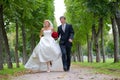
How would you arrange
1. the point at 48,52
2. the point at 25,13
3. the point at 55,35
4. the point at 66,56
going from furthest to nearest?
1. the point at 25,13
2. the point at 55,35
3. the point at 48,52
4. the point at 66,56

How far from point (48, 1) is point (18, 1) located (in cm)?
2233

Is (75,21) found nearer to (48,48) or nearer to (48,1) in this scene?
(48,1)

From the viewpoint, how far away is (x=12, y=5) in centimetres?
2033

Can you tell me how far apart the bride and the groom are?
1.56 feet

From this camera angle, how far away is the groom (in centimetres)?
1515

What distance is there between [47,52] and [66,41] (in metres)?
1.07

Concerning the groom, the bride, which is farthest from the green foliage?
the groom

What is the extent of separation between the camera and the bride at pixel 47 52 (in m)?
15.6

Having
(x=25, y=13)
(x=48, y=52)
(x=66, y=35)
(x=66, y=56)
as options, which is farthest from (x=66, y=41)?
(x=25, y=13)

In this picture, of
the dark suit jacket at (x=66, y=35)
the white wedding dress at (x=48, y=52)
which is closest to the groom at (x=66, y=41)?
the dark suit jacket at (x=66, y=35)

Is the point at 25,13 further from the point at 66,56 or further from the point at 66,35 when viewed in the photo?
the point at 66,56

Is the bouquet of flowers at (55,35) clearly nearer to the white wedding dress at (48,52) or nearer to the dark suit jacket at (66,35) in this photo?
the white wedding dress at (48,52)

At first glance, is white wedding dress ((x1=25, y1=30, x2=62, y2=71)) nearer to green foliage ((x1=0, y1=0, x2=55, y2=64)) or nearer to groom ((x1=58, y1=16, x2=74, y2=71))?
groom ((x1=58, y1=16, x2=74, y2=71))

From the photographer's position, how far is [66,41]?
1536 centimetres
